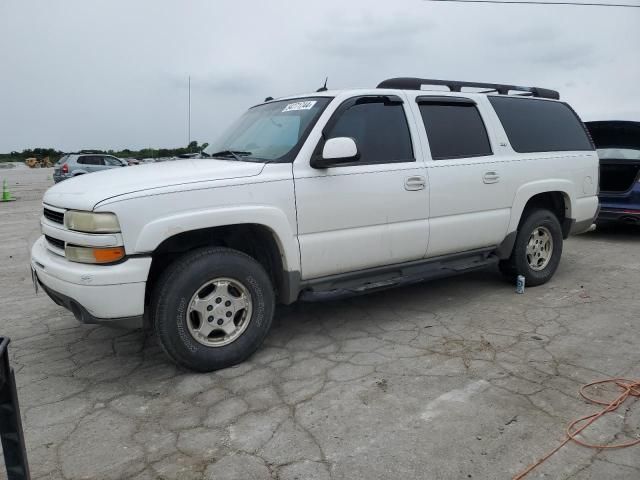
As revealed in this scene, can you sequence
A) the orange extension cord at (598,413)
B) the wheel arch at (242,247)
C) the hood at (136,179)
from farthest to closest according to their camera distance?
1. the wheel arch at (242,247)
2. the hood at (136,179)
3. the orange extension cord at (598,413)

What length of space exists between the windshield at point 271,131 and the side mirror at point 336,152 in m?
0.22

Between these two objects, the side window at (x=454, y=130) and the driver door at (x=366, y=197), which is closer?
the driver door at (x=366, y=197)

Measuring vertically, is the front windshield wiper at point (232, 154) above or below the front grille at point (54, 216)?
above

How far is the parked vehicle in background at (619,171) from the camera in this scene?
7574 millimetres

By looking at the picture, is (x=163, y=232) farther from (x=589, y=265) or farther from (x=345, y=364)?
(x=589, y=265)

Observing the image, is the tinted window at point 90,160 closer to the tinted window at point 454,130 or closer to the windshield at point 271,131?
the windshield at point 271,131

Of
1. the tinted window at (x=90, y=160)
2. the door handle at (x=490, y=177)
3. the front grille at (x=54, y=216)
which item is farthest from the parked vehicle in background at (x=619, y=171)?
the tinted window at (x=90, y=160)

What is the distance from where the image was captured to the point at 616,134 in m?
8.21

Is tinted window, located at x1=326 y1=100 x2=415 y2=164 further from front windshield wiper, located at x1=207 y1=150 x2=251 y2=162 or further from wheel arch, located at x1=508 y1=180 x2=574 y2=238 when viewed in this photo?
wheel arch, located at x1=508 y1=180 x2=574 y2=238

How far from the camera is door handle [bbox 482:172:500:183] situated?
15.6ft

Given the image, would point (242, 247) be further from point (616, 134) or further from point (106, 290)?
point (616, 134)

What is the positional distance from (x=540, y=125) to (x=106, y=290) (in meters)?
4.42

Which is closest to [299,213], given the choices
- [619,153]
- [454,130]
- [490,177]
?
Result: [454,130]

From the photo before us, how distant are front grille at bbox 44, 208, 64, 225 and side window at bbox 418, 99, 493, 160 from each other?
9.31ft
